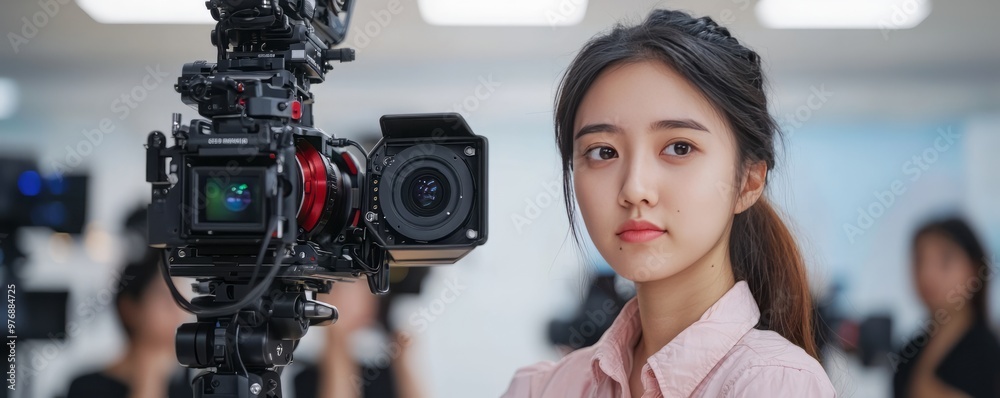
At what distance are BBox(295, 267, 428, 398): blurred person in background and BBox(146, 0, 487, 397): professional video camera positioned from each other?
1430 millimetres

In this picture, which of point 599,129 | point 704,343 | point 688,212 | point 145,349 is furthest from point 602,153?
point 145,349

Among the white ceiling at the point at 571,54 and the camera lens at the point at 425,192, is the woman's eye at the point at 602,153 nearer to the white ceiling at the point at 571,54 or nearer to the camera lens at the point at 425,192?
the camera lens at the point at 425,192

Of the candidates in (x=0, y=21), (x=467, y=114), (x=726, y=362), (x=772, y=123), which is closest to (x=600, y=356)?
(x=726, y=362)

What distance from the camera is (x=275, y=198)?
1.08m

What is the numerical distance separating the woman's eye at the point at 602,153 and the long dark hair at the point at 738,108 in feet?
0.31

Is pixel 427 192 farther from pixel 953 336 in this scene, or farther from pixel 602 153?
pixel 953 336

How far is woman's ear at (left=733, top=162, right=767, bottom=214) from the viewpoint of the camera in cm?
110

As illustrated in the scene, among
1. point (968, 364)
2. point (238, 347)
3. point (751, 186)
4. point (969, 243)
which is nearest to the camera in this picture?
point (751, 186)

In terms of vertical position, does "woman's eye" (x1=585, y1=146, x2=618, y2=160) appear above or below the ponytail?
above

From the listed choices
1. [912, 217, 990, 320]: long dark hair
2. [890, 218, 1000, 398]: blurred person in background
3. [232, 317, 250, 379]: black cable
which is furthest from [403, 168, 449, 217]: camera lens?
[912, 217, 990, 320]: long dark hair

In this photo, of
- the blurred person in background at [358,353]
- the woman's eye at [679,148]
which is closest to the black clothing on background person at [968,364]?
the blurred person in background at [358,353]

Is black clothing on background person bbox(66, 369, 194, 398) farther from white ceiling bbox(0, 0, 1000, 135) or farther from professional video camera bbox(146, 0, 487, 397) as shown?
professional video camera bbox(146, 0, 487, 397)

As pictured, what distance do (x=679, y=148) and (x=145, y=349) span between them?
2198mm

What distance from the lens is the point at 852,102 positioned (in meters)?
2.91
